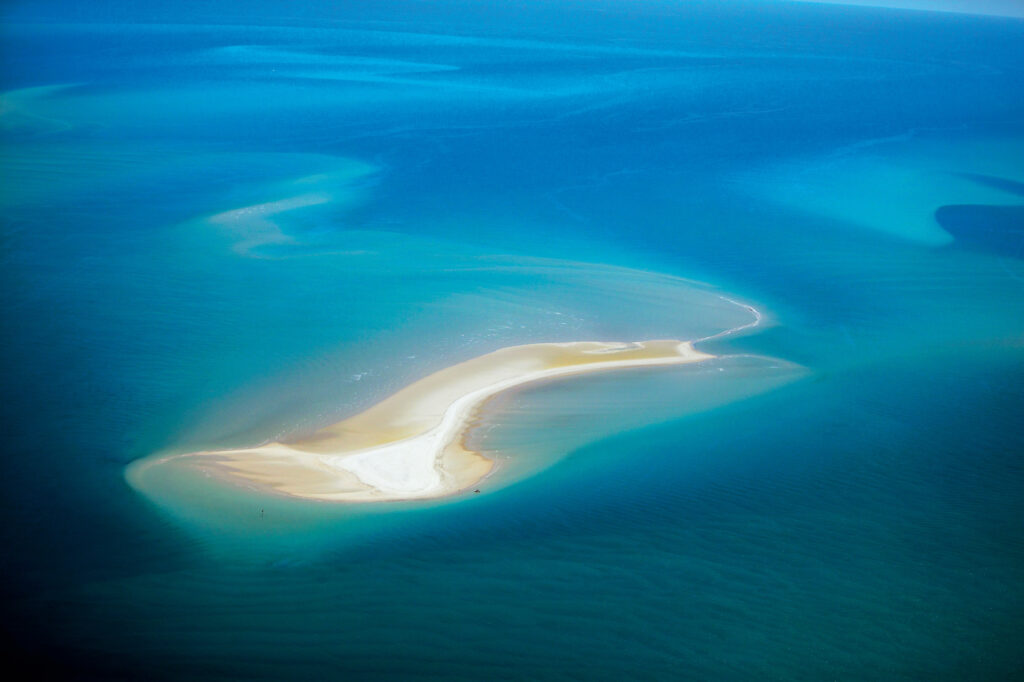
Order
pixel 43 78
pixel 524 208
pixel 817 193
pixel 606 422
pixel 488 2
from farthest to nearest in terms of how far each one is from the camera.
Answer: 1. pixel 488 2
2. pixel 43 78
3. pixel 817 193
4. pixel 524 208
5. pixel 606 422

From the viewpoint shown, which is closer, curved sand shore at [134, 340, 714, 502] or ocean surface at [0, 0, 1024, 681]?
ocean surface at [0, 0, 1024, 681]

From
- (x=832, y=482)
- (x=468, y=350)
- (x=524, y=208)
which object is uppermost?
(x=524, y=208)

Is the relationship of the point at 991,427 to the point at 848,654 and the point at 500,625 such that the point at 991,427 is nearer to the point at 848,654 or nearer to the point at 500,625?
the point at 848,654

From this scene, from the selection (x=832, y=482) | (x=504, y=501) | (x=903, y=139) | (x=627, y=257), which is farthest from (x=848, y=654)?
(x=903, y=139)

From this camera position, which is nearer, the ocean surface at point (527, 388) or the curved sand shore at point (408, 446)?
the ocean surface at point (527, 388)

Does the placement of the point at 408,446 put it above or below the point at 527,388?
below
